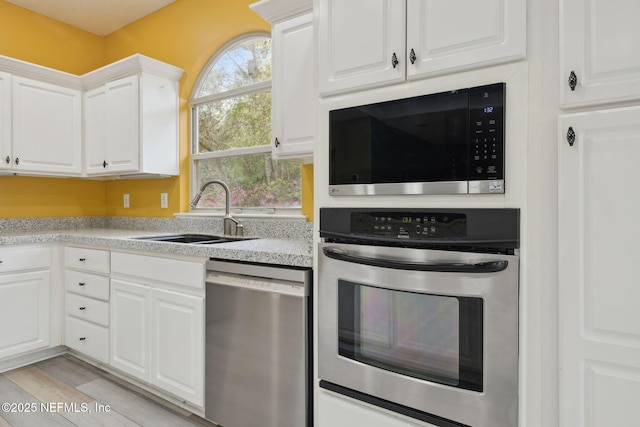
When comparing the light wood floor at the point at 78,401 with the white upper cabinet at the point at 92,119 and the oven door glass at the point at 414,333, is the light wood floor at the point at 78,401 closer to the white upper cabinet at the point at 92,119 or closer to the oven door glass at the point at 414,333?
the oven door glass at the point at 414,333

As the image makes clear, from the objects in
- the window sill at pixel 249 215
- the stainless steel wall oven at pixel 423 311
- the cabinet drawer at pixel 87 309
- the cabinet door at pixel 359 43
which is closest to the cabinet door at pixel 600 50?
the stainless steel wall oven at pixel 423 311

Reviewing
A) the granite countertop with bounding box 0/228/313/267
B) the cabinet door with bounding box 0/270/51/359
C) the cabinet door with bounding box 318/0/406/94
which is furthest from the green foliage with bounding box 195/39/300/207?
the cabinet door with bounding box 0/270/51/359

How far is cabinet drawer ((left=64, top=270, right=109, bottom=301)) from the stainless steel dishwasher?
1046 millimetres

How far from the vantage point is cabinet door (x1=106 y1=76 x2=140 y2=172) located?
2992mm

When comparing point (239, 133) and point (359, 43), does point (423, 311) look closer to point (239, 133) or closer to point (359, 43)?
point (359, 43)

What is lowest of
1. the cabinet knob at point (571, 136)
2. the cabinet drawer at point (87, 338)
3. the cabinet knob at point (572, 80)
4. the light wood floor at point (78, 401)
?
the light wood floor at point (78, 401)

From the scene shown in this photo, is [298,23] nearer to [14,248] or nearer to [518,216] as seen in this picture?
[518,216]

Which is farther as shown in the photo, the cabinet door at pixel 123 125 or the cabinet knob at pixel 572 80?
the cabinet door at pixel 123 125

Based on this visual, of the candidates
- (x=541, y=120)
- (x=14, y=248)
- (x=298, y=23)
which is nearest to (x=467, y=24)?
(x=541, y=120)

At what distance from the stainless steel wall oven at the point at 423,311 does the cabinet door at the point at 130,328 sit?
1.24 meters

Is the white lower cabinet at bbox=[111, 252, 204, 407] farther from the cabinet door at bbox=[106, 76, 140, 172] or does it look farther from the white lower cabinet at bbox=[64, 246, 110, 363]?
the cabinet door at bbox=[106, 76, 140, 172]

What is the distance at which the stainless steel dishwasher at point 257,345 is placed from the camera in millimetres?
1671

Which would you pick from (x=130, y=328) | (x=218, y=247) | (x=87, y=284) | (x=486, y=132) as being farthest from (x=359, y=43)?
(x=87, y=284)

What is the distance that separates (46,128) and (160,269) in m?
1.89
